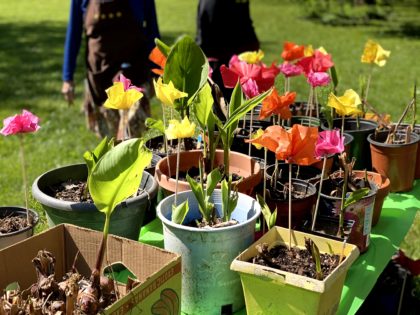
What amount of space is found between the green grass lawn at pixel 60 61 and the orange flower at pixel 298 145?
0.69 m

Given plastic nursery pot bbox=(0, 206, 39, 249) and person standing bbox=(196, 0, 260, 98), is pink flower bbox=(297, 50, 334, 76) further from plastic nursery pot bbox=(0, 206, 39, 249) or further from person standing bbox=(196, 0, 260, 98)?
person standing bbox=(196, 0, 260, 98)

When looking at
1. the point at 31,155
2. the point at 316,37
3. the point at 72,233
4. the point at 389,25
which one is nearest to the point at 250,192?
the point at 72,233

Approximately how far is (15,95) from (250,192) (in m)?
5.20

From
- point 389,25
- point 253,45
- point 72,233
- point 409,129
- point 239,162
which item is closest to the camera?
point 72,233

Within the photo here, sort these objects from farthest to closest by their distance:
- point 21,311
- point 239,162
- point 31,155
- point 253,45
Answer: point 31,155
point 253,45
point 239,162
point 21,311

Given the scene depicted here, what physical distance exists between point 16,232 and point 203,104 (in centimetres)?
50

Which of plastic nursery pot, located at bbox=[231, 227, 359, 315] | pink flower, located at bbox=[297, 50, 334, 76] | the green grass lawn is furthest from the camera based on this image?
the green grass lawn

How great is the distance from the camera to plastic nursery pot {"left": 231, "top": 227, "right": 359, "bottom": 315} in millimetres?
1168

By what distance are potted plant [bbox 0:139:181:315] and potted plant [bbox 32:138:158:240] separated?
13cm

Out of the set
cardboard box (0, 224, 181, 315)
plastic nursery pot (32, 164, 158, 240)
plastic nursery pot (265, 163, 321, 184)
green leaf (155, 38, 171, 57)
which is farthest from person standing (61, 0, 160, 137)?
cardboard box (0, 224, 181, 315)

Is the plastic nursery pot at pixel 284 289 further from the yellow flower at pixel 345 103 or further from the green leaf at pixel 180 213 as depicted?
the yellow flower at pixel 345 103

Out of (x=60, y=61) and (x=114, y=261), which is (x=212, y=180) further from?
(x=60, y=61)

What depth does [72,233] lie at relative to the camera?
4.25ft

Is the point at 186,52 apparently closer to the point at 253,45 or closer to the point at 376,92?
the point at 253,45
